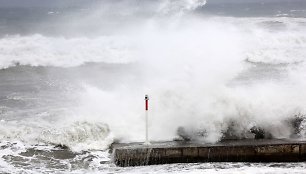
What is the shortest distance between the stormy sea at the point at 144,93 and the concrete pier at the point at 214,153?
0.79 feet

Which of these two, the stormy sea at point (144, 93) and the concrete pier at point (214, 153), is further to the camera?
the stormy sea at point (144, 93)

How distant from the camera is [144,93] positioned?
14977 millimetres

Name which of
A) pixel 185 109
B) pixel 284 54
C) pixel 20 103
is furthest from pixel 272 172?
pixel 284 54

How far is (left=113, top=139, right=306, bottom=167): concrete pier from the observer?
9297mm

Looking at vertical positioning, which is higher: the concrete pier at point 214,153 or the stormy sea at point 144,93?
the stormy sea at point 144,93

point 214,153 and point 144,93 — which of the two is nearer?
point 214,153

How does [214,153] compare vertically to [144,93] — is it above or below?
below

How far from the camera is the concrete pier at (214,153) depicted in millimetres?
9297

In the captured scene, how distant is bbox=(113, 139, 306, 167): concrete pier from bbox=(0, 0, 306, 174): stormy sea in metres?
0.24

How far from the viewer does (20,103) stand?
48.1ft

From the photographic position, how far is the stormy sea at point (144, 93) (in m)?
10.1

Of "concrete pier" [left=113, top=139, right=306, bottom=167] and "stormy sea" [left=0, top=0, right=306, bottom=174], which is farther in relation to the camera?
"stormy sea" [left=0, top=0, right=306, bottom=174]

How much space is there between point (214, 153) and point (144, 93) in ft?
19.6

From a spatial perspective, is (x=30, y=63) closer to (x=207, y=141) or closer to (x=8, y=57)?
(x=8, y=57)
